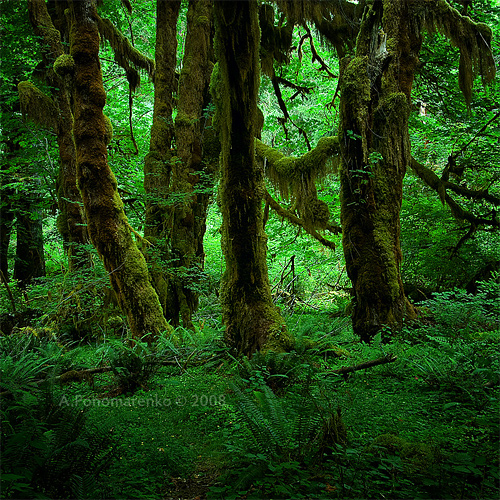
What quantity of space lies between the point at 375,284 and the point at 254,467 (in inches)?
173

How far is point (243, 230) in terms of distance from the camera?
17.6 feet

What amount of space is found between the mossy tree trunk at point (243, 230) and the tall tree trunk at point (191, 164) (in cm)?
299

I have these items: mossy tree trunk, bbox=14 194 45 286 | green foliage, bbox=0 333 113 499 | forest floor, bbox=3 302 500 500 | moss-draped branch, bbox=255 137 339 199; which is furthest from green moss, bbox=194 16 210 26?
green foliage, bbox=0 333 113 499

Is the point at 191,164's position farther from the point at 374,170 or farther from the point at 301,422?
the point at 301,422

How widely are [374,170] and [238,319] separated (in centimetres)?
353

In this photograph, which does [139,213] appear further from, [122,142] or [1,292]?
[1,292]

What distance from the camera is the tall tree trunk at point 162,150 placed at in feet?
26.9

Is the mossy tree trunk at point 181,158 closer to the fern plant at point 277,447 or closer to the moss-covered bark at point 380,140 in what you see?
the moss-covered bark at point 380,140

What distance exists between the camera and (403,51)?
698 centimetres

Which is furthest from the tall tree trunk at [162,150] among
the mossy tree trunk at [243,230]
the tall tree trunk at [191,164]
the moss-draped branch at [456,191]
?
the moss-draped branch at [456,191]

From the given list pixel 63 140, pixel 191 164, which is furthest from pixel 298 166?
pixel 63 140

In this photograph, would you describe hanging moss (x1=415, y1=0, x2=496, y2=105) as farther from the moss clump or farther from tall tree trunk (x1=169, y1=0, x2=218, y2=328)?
the moss clump

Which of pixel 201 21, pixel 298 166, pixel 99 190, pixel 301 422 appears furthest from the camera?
pixel 201 21

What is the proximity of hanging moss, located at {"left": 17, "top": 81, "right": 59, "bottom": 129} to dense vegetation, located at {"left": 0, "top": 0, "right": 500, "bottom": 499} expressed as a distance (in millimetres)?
44
